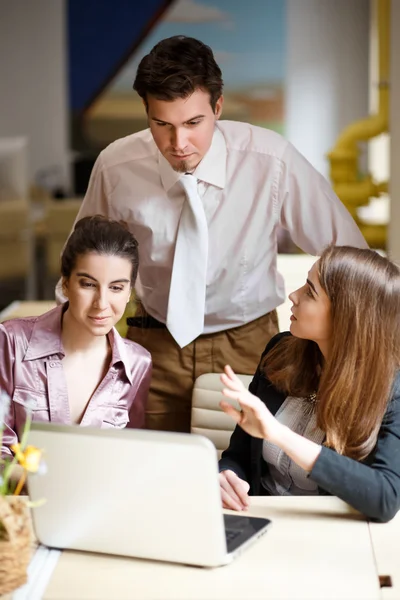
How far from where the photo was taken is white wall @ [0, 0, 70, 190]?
9406 mm

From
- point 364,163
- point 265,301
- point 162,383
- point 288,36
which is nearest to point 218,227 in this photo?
point 265,301

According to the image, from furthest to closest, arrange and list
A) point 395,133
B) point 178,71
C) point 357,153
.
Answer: point 357,153 < point 395,133 < point 178,71

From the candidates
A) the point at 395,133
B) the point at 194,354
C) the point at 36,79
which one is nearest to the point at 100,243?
the point at 194,354

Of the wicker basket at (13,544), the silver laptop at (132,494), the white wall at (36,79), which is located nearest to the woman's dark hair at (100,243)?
the silver laptop at (132,494)

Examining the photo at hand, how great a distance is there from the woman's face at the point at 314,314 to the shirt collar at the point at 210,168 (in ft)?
Result: 1.57

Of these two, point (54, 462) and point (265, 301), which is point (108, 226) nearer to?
point (265, 301)

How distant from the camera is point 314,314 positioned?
1.92 metres

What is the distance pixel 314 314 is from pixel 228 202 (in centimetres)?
52

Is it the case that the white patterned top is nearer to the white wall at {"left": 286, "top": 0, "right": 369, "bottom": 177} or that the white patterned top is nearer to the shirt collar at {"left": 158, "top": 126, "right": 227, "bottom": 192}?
the shirt collar at {"left": 158, "top": 126, "right": 227, "bottom": 192}

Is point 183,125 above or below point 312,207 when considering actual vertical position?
above

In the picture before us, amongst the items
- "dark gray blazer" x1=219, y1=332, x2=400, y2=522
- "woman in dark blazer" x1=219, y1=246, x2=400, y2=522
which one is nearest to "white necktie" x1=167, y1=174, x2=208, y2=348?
"woman in dark blazer" x1=219, y1=246, x2=400, y2=522

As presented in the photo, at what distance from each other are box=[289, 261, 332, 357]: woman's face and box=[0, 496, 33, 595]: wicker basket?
0.72 meters

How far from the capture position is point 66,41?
364 inches

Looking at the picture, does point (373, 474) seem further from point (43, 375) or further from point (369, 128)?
point (369, 128)
